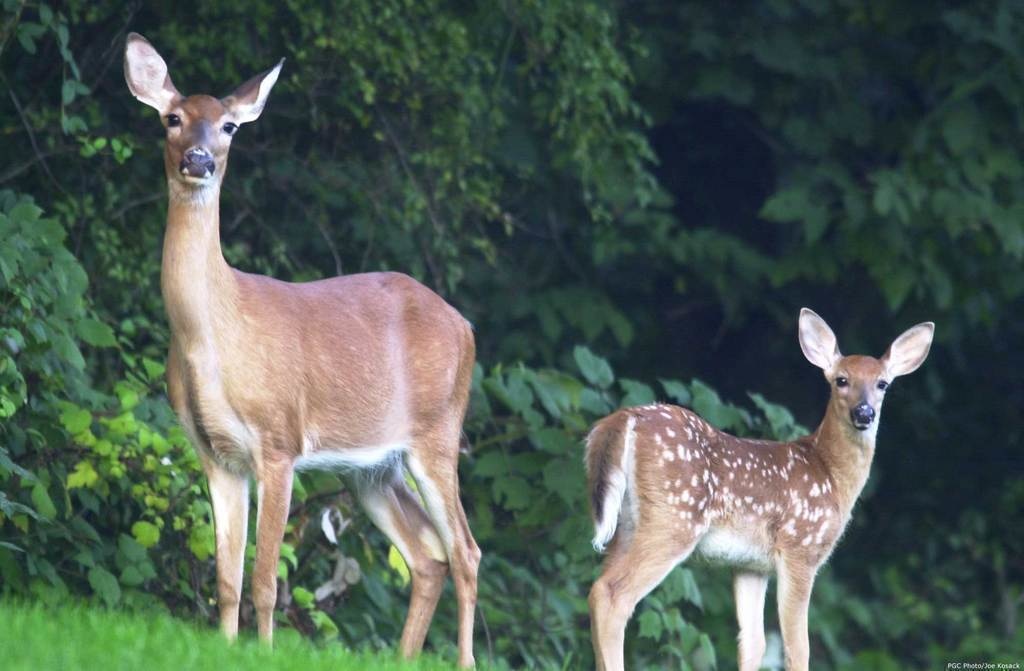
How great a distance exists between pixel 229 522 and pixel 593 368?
2.49 m

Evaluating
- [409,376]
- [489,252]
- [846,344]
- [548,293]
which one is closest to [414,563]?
[409,376]

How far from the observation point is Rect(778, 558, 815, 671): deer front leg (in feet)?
23.6

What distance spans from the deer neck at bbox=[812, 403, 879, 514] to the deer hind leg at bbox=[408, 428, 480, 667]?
153 centimetres

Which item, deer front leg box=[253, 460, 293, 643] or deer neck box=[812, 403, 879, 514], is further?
deer neck box=[812, 403, 879, 514]

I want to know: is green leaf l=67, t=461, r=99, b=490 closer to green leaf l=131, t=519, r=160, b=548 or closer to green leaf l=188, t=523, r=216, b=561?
green leaf l=131, t=519, r=160, b=548

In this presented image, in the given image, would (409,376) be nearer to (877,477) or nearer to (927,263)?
(927,263)

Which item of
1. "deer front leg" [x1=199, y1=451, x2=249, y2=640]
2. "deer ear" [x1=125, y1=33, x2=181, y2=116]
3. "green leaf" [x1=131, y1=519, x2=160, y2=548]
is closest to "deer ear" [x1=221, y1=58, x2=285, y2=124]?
"deer ear" [x1=125, y1=33, x2=181, y2=116]

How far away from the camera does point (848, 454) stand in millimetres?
7711

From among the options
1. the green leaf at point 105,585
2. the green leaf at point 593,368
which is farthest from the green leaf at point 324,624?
the green leaf at point 593,368

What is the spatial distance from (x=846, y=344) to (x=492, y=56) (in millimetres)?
3703

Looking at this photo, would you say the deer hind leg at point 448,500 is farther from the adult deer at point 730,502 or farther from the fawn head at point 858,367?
the fawn head at point 858,367

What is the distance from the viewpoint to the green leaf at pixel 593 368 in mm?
8539

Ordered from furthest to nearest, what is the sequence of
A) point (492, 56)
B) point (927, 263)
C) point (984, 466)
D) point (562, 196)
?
point (984, 466) → point (562, 196) → point (927, 263) → point (492, 56)

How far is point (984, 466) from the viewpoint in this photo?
544 inches
